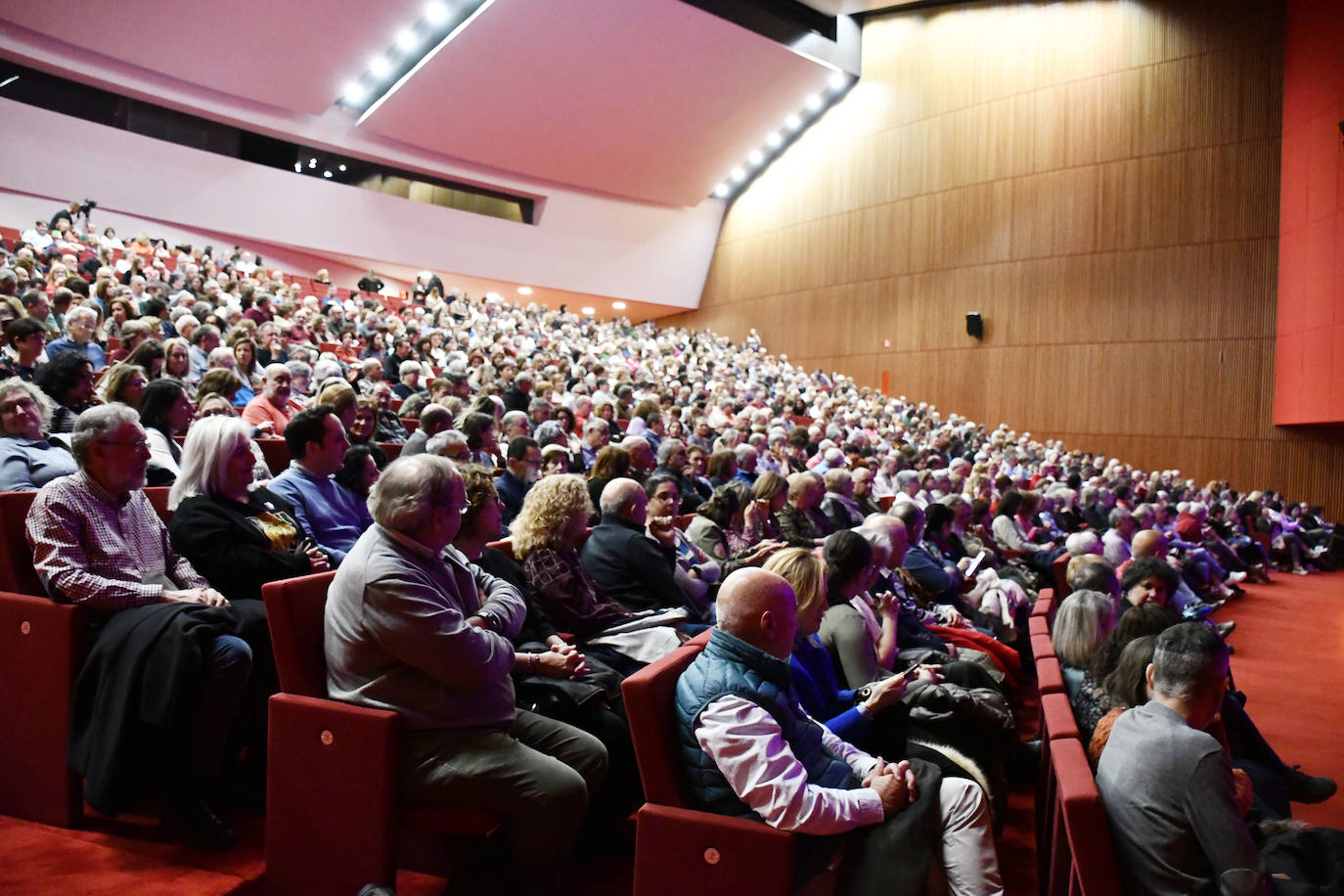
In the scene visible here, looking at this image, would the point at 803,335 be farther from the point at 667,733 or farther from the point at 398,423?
the point at 667,733

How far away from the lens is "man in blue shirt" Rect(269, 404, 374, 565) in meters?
2.69

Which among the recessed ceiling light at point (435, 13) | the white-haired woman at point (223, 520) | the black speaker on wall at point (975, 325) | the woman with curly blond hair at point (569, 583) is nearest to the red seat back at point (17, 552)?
the white-haired woman at point (223, 520)

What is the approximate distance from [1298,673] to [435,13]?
1294 cm

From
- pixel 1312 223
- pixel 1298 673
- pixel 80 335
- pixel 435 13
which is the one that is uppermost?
pixel 435 13

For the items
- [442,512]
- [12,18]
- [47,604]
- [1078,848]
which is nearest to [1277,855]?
[1078,848]

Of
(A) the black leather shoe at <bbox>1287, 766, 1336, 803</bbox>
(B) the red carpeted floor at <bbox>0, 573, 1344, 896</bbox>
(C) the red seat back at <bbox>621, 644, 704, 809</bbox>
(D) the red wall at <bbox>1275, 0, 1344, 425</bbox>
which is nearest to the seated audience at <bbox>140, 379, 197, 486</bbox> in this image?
(B) the red carpeted floor at <bbox>0, 573, 1344, 896</bbox>

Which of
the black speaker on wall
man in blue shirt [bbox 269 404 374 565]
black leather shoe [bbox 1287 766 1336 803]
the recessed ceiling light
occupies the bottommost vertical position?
black leather shoe [bbox 1287 766 1336 803]

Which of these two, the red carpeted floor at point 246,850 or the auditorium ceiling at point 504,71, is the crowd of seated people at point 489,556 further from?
the auditorium ceiling at point 504,71

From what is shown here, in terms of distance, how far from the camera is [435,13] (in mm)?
13086

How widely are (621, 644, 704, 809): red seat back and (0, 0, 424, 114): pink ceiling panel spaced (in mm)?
12955

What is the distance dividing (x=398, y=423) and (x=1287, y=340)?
10805 mm

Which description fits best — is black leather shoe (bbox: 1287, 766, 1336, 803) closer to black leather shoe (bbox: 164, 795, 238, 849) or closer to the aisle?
the aisle

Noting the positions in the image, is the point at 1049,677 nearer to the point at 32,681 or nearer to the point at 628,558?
the point at 628,558

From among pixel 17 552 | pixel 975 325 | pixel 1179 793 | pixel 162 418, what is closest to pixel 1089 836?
pixel 1179 793
